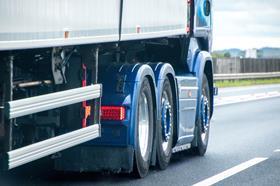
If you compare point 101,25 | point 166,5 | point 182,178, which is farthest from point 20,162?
point 166,5

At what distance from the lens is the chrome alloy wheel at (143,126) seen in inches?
520

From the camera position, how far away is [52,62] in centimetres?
1091

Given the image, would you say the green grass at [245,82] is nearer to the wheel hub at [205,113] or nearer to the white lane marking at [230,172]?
the wheel hub at [205,113]

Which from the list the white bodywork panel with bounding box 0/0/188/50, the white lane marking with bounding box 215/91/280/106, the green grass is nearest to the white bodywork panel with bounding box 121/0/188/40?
the white bodywork panel with bounding box 0/0/188/50

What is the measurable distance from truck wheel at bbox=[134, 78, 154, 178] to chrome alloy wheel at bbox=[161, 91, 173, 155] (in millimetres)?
609

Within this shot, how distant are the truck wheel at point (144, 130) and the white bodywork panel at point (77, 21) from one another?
2.22 ft

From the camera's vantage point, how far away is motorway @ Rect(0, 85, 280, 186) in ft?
42.3

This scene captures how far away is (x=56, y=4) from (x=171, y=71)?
14.8 feet

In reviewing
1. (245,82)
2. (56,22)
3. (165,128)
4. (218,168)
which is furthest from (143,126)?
(245,82)

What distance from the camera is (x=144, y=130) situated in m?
13.4

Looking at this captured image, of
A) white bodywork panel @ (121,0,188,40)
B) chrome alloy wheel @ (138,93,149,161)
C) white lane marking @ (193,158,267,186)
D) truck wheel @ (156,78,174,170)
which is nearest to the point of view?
white bodywork panel @ (121,0,188,40)

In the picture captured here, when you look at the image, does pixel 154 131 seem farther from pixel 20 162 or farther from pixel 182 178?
pixel 20 162

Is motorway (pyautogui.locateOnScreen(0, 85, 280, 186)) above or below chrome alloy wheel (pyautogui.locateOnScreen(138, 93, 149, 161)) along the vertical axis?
below

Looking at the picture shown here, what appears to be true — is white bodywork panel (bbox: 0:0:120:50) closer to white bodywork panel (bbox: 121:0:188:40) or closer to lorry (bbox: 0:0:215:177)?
lorry (bbox: 0:0:215:177)
